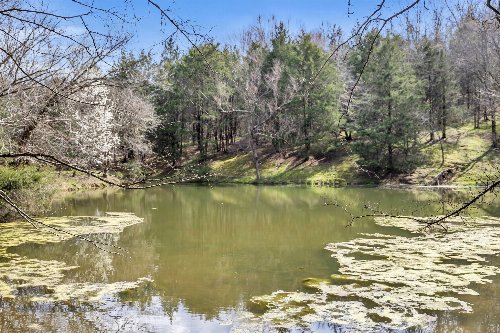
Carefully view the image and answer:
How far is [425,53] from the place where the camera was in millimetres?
31406

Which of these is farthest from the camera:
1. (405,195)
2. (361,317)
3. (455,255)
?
(405,195)

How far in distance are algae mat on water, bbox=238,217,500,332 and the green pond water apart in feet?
0.62

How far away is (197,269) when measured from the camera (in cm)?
834

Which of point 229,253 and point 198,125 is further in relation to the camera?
point 198,125

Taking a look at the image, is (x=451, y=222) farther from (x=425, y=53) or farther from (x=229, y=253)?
(x=425, y=53)

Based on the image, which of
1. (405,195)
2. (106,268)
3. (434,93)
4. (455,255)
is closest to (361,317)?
(455,255)

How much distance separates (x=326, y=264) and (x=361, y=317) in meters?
2.77

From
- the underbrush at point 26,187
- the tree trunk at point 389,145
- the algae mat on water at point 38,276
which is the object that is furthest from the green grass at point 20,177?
the tree trunk at point 389,145

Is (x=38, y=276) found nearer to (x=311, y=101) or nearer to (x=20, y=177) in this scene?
(x=20, y=177)

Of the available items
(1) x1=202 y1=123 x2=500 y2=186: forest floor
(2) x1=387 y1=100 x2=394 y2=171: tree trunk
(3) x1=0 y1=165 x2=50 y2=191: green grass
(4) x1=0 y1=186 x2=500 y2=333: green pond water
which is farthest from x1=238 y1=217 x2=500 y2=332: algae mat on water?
(2) x1=387 y1=100 x2=394 y2=171: tree trunk

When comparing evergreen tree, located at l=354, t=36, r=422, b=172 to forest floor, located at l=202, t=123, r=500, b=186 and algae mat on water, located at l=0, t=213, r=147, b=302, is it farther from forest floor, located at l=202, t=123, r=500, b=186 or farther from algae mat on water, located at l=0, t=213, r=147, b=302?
algae mat on water, located at l=0, t=213, r=147, b=302

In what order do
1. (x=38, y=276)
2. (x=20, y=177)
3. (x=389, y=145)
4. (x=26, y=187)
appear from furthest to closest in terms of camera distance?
(x=389, y=145) < (x=26, y=187) < (x=20, y=177) < (x=38, y=276)

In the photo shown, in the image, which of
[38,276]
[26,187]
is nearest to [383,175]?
[26,187]

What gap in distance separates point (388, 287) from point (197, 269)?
10.7 feet
